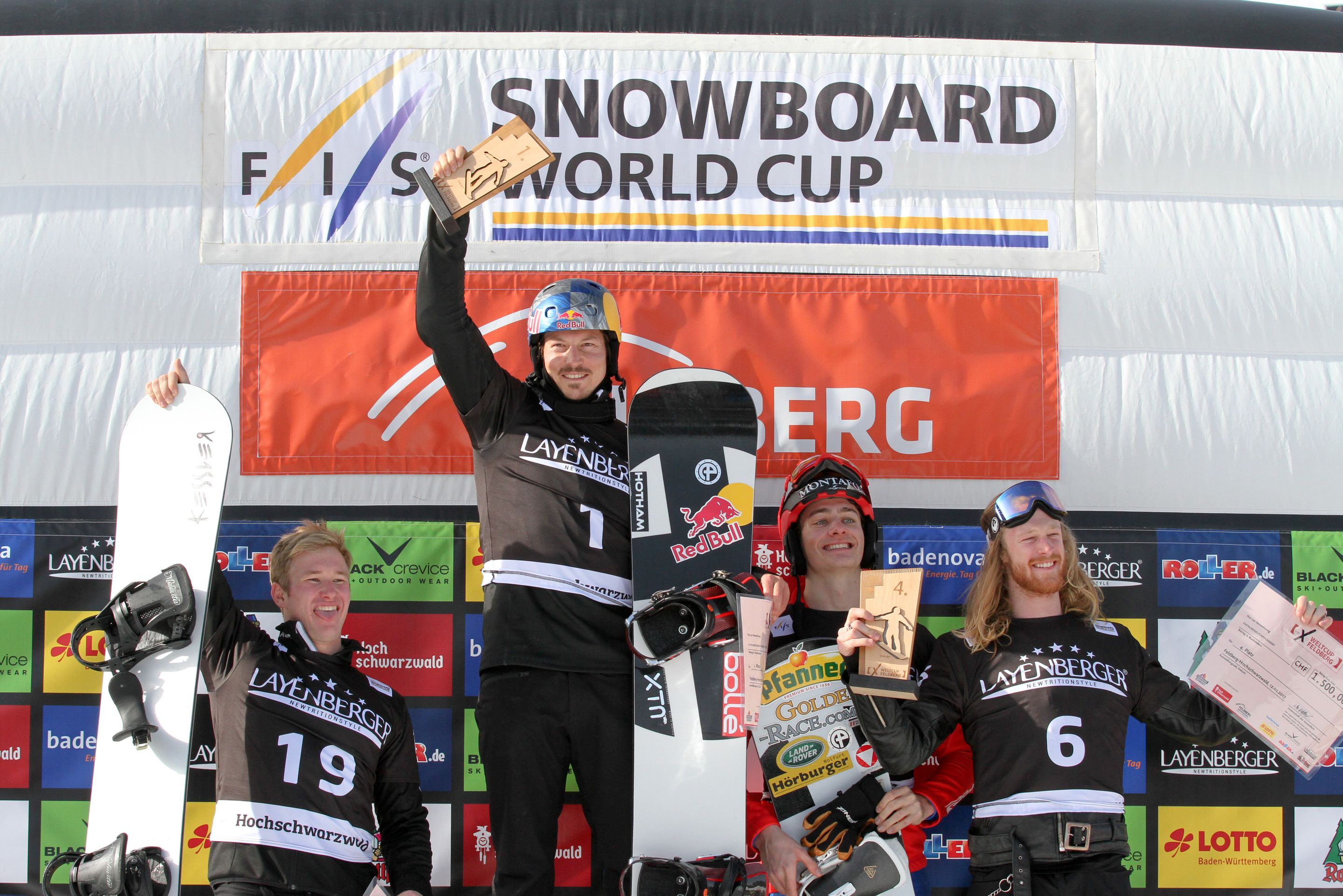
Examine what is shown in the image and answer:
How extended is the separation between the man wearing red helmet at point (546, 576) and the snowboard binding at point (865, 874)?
522mm

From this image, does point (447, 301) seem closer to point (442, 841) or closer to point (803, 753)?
point (803, 753)

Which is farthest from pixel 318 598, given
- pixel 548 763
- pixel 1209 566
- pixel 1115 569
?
pixel 1209 566

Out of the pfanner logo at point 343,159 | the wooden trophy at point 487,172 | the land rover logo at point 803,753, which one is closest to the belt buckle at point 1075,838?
the land rover logo at point 803,753

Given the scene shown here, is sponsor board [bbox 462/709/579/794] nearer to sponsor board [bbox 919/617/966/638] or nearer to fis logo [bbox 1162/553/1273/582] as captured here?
sponsor board [bbox 919/617/966/638]

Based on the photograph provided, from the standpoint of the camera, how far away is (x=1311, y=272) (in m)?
3.31

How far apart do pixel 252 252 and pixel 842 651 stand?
2.30 meters

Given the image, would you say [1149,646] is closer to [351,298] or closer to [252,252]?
[351,298]

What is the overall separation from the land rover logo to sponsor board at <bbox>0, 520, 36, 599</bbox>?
8.08 feet

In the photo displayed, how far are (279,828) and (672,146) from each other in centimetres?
237

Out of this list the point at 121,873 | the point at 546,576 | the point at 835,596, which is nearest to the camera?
the point at 121,873

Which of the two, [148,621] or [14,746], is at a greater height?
[148,621]

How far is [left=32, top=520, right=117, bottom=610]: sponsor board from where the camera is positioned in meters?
3.12

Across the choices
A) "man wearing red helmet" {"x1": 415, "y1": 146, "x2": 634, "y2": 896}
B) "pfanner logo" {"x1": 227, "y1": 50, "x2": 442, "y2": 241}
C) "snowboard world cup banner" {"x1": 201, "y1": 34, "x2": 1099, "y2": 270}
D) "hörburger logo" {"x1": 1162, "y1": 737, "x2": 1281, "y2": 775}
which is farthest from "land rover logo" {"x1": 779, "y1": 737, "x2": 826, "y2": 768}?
"pfanner logo" {"x1": 227, "y1": 50, "x2": 442, "y2": 241}

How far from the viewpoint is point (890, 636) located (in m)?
2.38
